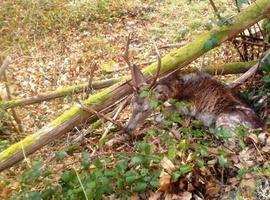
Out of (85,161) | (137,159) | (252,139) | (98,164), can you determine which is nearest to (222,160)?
(252,139)

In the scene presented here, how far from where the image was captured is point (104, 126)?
5578 millimetres

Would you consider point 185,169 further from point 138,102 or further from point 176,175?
point 138,102

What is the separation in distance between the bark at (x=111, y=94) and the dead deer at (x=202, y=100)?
173 millimetres

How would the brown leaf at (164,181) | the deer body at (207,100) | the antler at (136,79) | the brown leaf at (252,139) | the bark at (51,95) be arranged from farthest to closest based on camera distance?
the bark at (51,95) → the deer body at (207,100) → the antler at (136,79) → the brown leaf at (252,139) → the brown leaf at (164,181)

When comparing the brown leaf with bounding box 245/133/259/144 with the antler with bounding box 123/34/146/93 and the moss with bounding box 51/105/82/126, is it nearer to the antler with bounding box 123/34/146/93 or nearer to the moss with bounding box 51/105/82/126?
the antler with bounding box 123/34/146/93

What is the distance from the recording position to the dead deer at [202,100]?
4.84 meters

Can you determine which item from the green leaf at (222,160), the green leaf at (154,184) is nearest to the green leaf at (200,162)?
the green leaf at (222,160)

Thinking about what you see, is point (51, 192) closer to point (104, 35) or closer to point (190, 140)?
point (190, 140)

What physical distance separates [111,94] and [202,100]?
1.14m

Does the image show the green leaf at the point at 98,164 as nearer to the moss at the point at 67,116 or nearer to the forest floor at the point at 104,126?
the forest floor at the point at 104,126

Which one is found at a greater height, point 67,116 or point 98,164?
point 67,116

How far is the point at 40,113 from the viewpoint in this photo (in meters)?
7.12

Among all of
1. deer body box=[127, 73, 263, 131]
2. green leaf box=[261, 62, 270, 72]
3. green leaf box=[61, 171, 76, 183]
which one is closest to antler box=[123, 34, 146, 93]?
deer body box=[127, 73, 263, 131]

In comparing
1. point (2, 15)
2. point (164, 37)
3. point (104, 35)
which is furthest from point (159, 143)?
point (2, 15)
